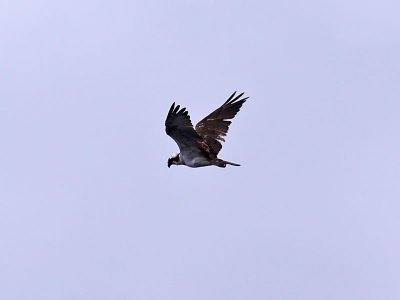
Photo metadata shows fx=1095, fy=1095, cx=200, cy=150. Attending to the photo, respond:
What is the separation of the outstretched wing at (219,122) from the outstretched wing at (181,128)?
2231 millimetres

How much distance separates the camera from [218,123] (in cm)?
4612

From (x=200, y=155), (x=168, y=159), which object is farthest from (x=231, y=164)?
(x=168, y=159)

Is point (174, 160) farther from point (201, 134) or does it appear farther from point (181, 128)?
point (181, 128)

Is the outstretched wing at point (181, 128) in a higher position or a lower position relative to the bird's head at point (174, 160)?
lower

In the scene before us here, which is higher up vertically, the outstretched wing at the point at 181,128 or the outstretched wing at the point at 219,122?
the outstretched wing at the point at 219,122

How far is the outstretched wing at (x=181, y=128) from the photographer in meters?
40.0

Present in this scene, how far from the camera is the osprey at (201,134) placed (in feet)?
133

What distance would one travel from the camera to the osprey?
40553 mm

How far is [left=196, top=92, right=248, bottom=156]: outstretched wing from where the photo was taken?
1780 inches

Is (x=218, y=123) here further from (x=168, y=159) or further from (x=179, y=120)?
(x=179, y=120)

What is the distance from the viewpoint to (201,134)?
45375 mm

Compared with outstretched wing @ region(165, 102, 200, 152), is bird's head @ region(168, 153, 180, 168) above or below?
above

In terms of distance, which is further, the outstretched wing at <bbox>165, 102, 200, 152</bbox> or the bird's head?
the bird's head

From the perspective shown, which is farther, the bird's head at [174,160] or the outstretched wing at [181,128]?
the bird's head at [174,160]
